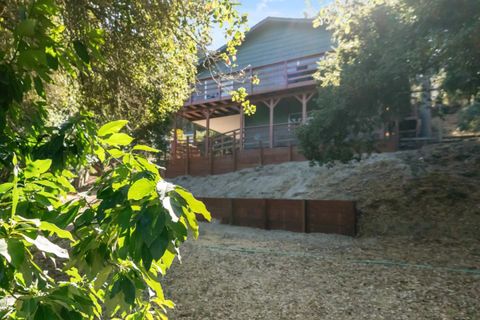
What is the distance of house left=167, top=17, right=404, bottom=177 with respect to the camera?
1702cm

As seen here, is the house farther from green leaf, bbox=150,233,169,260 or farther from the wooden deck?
green leaf, bbox=150,233,169,260

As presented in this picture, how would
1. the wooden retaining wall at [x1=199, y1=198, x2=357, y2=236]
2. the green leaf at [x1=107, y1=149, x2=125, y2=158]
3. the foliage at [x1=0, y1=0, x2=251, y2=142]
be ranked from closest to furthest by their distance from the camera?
1. the green leaf at [x1=107, y1=149, x2=125, y2=158]
2. the foliage at [x1=0, y1=0, x2=251, y2=142]
3. the wooden retaining wall at [x1=199, y1=198, x2=357, y2=236]

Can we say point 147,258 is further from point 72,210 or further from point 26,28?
point 26,28

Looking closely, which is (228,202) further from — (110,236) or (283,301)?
(110,236)

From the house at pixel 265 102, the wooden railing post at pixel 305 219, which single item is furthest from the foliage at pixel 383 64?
the house at pixel 265 102

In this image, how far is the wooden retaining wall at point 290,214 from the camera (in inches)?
370

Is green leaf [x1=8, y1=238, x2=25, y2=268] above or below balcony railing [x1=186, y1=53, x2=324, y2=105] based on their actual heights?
below

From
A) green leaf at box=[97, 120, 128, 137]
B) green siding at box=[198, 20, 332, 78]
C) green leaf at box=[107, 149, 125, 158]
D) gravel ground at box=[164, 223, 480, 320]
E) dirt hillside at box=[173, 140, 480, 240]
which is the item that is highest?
green siding at box=[198, 20, 332, 78]

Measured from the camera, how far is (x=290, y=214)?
1035 cm

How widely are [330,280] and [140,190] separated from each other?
17.3 feet

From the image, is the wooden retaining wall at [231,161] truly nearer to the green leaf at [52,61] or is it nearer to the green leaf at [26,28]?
the green leaf at [52,61]

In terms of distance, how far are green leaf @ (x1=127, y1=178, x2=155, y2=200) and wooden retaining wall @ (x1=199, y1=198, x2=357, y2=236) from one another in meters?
8.64

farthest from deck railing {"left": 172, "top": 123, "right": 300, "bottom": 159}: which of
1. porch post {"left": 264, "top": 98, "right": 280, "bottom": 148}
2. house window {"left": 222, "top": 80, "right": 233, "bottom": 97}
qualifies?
house window {"left": 222, "top": 80, "right": 233, "bottom": 97}

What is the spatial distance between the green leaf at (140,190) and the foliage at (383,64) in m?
4.51
